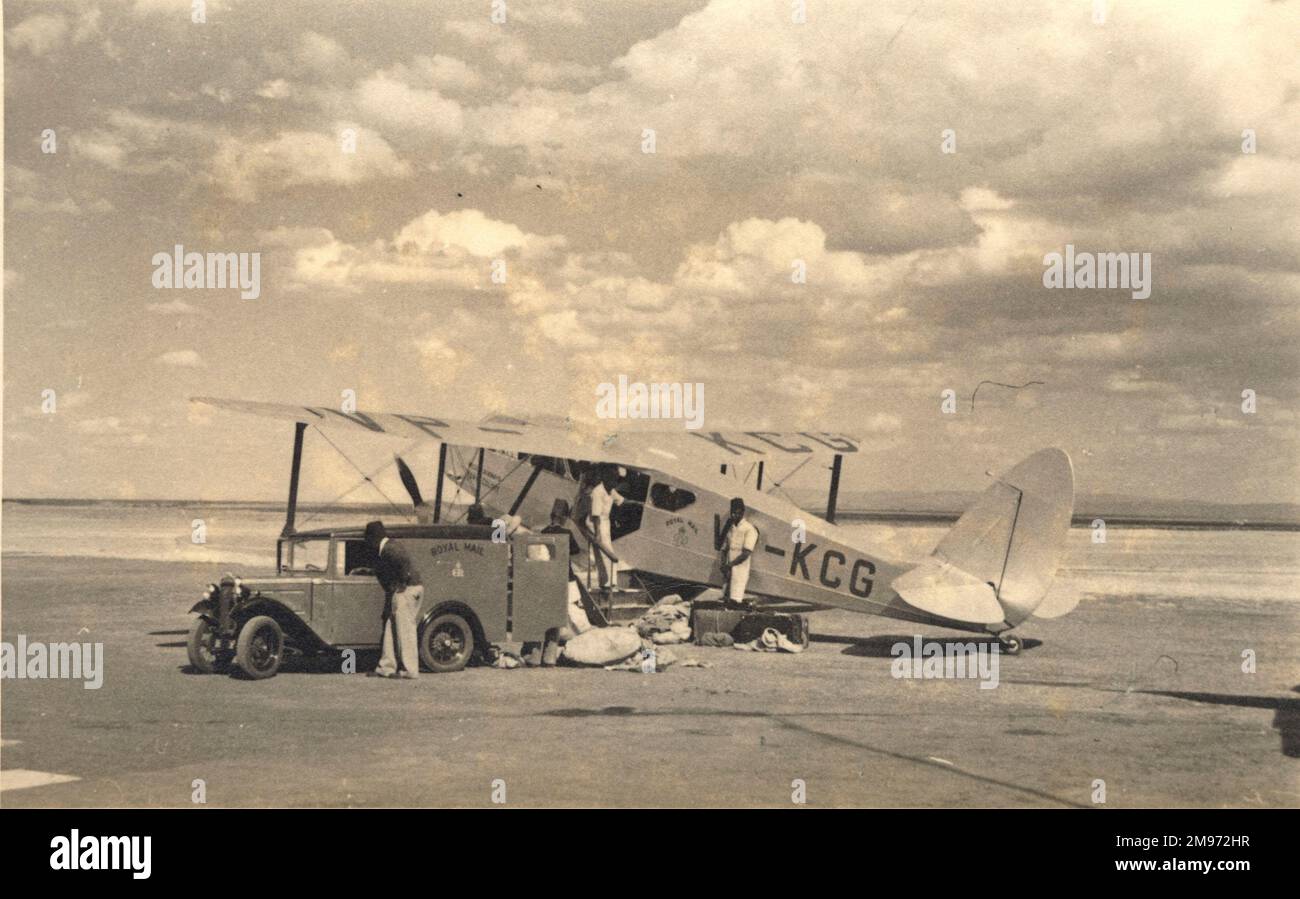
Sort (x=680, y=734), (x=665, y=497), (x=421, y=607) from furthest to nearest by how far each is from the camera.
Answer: (x=665, y=497) < (x=421, y=607) < (x=680, y=734)

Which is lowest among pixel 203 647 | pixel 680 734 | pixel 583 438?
pixel 680 734

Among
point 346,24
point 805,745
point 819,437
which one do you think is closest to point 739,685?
point 805,745

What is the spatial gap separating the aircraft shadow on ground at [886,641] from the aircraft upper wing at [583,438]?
3010 mm

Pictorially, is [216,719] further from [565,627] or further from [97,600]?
[97,600]

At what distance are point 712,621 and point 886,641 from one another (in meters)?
2.66

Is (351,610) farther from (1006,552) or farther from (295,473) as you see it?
(1006,552)

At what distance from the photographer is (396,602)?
484 inches

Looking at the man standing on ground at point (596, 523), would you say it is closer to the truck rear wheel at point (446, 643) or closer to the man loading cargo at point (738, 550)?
the man loading cargo at point (738, 550)

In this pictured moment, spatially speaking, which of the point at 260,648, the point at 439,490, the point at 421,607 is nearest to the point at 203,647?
the point at 260,648

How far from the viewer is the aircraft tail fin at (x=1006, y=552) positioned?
13828mm

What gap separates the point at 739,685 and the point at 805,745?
2.16 metres

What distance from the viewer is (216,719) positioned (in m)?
10.8

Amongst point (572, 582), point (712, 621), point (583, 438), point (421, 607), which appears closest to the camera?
point (421, 607)

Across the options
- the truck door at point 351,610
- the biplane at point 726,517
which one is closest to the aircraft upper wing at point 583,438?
the biplane at point 726,517
